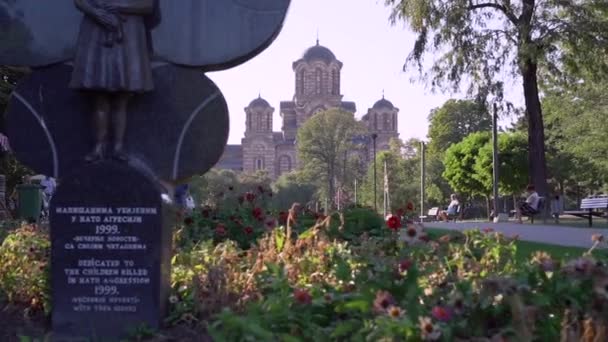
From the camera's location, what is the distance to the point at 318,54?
107375 mm

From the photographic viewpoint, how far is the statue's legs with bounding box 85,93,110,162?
7.32 m

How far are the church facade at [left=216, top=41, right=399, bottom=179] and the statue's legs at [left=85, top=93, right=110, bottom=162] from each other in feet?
297

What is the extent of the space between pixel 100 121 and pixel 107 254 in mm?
1223

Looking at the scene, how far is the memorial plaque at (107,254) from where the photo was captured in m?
6.56

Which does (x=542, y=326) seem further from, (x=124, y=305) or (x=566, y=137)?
(x=566, y=137)

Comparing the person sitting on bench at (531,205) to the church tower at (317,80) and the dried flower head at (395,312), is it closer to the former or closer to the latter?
the dried flower head at (395,312)

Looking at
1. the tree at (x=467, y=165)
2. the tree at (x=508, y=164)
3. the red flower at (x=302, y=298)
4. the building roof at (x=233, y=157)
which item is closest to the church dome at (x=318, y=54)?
the building roof at (x=233, y=157)

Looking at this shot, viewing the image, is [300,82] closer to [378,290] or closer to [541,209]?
[541,209]

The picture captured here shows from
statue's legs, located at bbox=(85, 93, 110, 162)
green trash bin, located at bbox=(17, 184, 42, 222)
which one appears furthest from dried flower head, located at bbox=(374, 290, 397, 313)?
green trash bin, located at bbox=(17, 184, 42, 222)

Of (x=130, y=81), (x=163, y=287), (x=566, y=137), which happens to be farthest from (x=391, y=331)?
(x=566, y=137)

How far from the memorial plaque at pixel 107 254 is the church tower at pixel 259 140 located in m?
112

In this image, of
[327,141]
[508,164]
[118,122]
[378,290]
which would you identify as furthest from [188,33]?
[327,141]

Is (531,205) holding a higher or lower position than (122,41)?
lower

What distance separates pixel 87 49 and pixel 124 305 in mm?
1980
